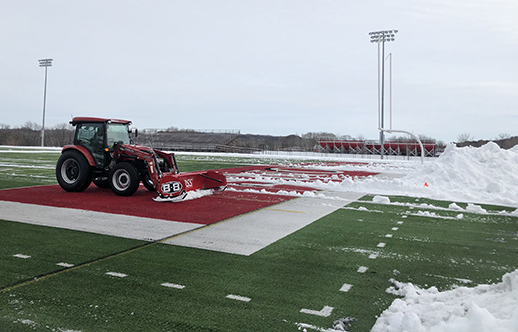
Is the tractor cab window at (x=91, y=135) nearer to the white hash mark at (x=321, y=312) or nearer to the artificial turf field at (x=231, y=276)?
the artificial turf field at (x=231, y=276)

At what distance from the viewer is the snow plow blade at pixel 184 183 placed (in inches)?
408

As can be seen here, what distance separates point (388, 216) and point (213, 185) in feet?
17.1

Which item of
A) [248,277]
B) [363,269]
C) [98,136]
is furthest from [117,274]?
[98,136]

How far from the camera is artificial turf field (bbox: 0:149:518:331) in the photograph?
13.1 feet

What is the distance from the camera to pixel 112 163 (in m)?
11.5

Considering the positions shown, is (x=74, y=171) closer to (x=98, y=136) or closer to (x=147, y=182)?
(x=98, y=136)

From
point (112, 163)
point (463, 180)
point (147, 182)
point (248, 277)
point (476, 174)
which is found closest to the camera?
point (248, 277)

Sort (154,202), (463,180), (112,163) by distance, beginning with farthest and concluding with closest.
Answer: (463,180)
(112,163)
(154,202)

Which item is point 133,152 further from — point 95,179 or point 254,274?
point 254,274

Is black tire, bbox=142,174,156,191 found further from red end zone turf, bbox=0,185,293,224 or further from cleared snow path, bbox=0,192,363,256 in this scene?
cleared snow path, bbox=0,192,363,256

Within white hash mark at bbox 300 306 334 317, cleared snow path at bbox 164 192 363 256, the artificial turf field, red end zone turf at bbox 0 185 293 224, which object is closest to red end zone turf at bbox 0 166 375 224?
red end zone turf at bbox 0 185 293 224

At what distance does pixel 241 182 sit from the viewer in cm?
1612

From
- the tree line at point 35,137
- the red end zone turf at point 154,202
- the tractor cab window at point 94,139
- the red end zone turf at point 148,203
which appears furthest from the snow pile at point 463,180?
the tree line at point 35,137

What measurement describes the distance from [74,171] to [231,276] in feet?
28.7
